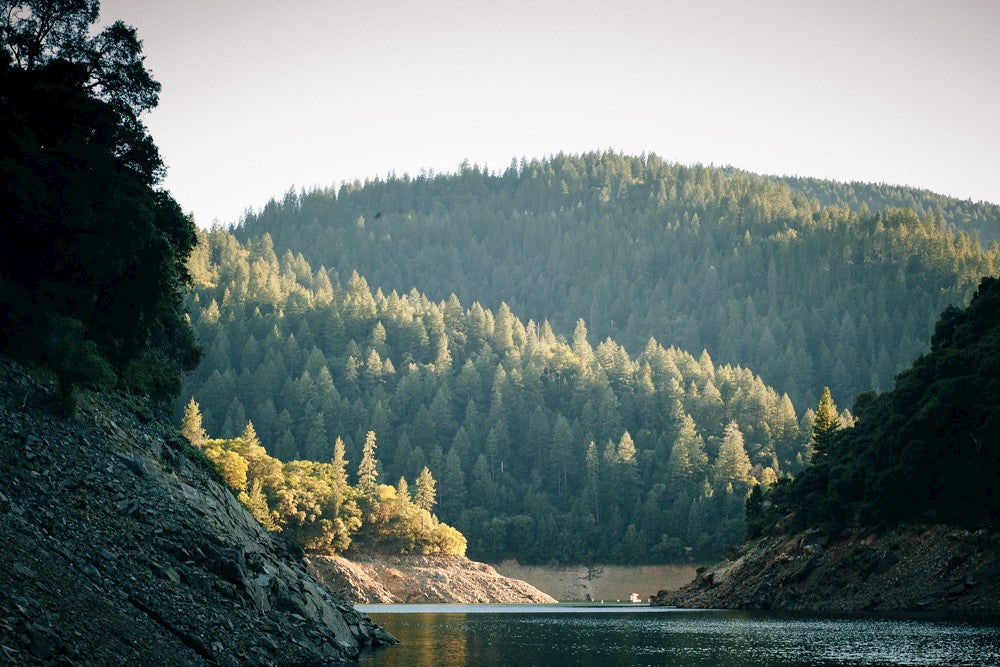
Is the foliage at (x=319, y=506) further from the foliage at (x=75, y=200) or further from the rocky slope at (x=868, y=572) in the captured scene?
the foliage at (x=75, y=200)

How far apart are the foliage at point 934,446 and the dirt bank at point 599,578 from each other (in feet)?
259

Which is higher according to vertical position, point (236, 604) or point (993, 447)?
point (993, 447)

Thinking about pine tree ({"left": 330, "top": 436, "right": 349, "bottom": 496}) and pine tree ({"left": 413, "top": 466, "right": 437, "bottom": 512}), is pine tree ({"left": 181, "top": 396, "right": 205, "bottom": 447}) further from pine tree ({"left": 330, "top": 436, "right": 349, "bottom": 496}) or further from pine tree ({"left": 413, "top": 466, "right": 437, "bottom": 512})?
pine tree ({"left": 413, "top": 466, "right": 437, "bottom": 512})

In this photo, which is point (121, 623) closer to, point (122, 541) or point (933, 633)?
point (122, 541)

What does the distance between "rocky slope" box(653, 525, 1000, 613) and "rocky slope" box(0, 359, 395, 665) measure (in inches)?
2167

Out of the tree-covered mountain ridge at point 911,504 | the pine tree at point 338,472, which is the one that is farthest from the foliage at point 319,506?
the tree-covered mountain ridge at point 911,504

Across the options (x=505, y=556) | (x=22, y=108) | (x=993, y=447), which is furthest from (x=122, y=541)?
(x=505, y=556)

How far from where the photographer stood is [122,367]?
190 feet

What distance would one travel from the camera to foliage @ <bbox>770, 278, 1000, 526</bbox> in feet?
297

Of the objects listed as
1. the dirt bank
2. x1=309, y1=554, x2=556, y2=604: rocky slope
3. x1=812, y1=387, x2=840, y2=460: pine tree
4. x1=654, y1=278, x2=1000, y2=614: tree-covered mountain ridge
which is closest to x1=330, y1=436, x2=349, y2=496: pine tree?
x1=309, y1=554, x2=556, y2=604: rocky slope

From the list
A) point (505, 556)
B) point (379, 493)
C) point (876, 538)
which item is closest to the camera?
point (876, 538)

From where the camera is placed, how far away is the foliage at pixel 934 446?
297ft

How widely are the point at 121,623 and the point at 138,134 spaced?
32.0m

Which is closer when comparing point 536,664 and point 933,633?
point 536,664
